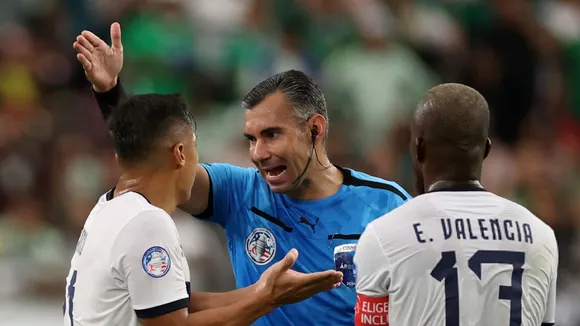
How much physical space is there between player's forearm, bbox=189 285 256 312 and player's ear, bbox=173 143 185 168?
1.98 ft

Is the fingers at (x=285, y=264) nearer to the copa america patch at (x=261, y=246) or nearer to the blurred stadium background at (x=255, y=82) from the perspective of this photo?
the copa america patch at (x=261, y=246)

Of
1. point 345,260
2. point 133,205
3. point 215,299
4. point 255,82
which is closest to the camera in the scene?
point 133,205

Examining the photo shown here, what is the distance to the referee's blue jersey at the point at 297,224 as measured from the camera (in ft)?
16.2

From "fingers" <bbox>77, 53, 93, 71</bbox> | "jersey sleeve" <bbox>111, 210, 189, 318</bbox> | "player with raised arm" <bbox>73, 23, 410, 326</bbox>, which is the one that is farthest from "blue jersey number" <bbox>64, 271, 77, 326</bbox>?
"fingers" <bbox>77, 53, 93, 71</bbox>

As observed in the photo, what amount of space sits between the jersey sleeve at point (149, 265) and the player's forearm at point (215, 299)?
0.37 metres

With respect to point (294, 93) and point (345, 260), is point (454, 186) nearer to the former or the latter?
point (345, 260)

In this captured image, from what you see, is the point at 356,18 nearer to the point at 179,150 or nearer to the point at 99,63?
the point at 99,63

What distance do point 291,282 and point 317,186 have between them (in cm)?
112

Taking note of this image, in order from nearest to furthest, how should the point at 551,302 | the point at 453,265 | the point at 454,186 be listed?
1. the point at 453,265
2. the point at 454,186
3. the point at 551,302

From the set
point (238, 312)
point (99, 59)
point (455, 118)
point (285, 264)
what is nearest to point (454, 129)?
point (455, 118)

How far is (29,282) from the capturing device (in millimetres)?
8656

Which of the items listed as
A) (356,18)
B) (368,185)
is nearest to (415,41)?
(356,18)

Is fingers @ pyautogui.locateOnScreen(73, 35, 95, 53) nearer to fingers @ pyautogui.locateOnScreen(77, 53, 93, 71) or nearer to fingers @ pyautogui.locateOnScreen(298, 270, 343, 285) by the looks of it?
fingers @ pyautogui.locateOnScreen(77, 53, 93, 71)

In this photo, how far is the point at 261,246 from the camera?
507 cm
